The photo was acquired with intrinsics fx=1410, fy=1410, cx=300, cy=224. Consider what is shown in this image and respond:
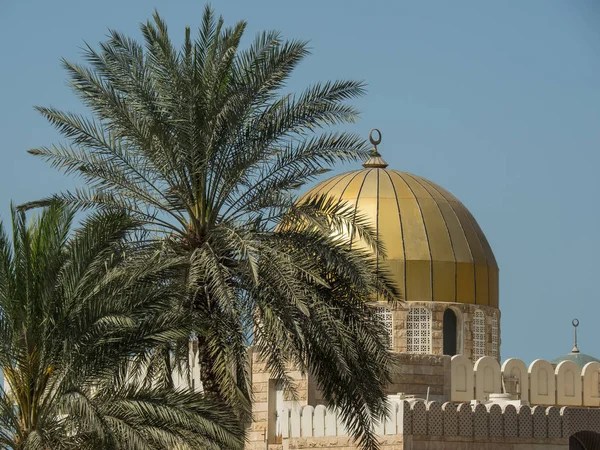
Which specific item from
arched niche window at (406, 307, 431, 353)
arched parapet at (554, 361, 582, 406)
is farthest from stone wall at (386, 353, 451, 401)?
arched parapet at (554, 361, 582, 406)

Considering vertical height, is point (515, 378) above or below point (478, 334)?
below

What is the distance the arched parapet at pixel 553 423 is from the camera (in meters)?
24.9

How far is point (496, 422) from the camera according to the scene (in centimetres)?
2438

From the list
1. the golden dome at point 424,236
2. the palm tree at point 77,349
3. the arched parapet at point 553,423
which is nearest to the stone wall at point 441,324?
the golden dome at point 424,236

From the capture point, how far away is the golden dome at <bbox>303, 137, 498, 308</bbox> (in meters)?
29.8

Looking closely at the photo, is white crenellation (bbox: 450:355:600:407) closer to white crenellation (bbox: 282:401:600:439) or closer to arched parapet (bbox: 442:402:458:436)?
white crenellation (bbox: 282:401:600:439)

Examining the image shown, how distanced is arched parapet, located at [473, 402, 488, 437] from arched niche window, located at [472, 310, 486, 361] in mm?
6211

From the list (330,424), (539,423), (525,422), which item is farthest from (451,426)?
(330,424)

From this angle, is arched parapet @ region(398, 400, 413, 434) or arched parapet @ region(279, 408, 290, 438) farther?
arched parapet @ region(279, 408, 290, 438)

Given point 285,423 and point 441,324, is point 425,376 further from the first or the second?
point 285,423

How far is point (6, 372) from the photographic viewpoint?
16703 millimetres

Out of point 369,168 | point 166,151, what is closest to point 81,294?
point 166,151

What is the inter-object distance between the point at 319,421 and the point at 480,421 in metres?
2.77

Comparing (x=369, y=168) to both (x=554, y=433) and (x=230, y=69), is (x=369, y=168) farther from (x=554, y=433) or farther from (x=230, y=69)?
(x=230, y=69)
